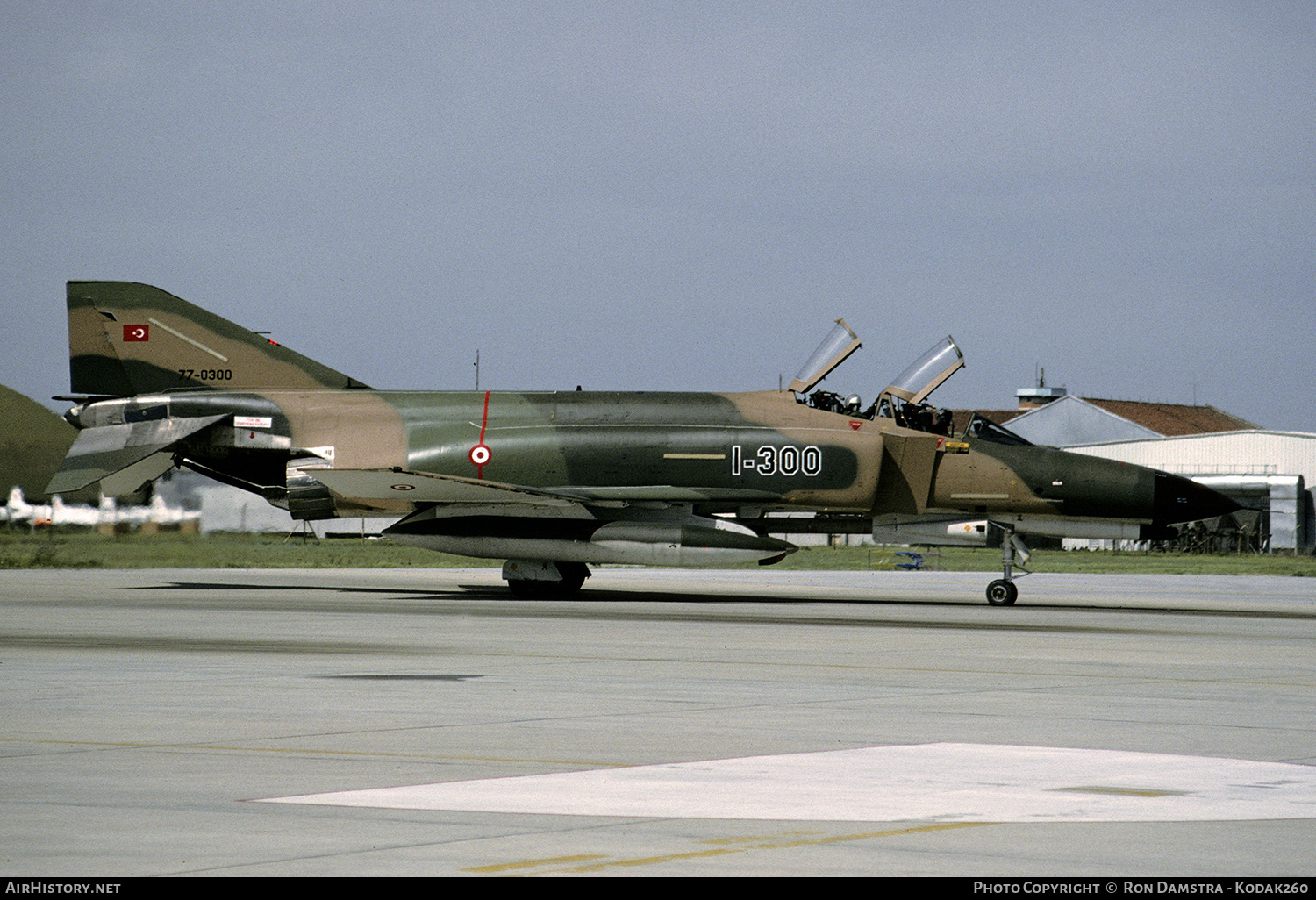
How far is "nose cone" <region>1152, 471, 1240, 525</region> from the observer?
23.7 metres

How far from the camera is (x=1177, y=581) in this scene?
36.5 meters

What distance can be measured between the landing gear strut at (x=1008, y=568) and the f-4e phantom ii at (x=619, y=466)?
34mm

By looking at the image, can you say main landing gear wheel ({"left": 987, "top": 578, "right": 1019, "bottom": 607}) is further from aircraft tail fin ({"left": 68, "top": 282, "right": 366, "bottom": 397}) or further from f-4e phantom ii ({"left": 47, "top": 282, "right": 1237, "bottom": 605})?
aircraft tail fin ({"left": 68, "top": 282, "right": 366, "bottom": 397})

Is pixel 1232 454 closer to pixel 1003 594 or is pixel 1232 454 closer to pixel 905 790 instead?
pixel 1003 594

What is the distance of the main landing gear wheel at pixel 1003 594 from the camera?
2369 cm

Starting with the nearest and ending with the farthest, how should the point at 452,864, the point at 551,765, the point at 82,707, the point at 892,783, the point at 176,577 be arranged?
the point at 452,864 < the point at 892,783 < the point at 551,765 < the point at 82,707 < the point at 176,577

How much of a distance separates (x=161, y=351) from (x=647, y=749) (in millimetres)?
19959

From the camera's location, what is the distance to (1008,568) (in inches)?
952

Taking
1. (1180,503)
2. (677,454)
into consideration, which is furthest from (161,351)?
(1180,503)

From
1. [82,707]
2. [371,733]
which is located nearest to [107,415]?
[82,707]

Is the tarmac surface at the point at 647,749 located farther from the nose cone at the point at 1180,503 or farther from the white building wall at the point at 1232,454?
the white building wall at the point at 1232,454

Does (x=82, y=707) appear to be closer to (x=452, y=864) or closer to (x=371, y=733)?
(x=371, y=733)

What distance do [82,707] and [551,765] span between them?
3901 mm

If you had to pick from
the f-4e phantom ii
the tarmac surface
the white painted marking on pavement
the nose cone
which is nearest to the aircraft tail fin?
the f-4e phantom ii
